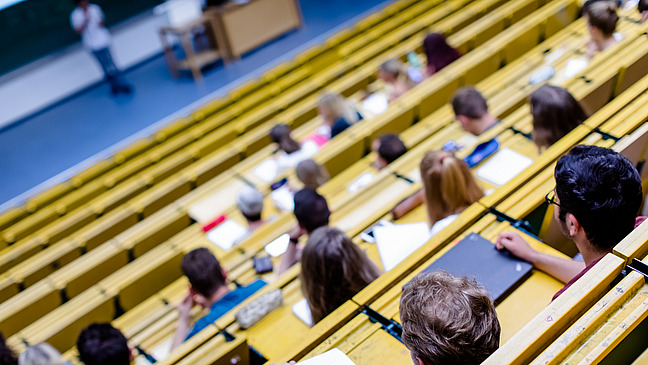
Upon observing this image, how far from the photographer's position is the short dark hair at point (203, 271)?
2811 mm

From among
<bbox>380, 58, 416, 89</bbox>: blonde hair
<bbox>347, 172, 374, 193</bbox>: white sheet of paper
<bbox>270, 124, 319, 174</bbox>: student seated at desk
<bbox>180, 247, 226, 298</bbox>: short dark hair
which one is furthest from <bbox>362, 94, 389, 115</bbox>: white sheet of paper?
<bbox>180, 247, 226, 298</bbox>: short dark hair

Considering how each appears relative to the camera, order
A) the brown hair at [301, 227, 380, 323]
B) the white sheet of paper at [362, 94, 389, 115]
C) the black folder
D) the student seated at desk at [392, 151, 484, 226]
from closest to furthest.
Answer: the black folder, the brown hair at [301, 227, 380, 323], the student seated at desk at [392, 151, 484, 226], the white sheet of paper at [362, 94, 389, 115]

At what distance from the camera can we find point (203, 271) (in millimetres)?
2807

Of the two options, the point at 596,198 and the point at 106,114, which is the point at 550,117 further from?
the point at 106,114

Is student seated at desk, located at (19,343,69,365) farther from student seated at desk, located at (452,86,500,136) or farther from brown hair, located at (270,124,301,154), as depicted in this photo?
student seated at desk, located at (452,86,500,136)

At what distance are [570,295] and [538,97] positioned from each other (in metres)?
1.54

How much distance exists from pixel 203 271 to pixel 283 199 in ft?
4.50

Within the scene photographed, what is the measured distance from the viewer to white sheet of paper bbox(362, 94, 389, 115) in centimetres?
526

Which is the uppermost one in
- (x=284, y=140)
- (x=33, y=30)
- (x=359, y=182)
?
(x=33, y=30)

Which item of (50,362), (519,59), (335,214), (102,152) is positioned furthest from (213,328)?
(102,152)

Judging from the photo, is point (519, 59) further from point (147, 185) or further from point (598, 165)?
point (598, 165)

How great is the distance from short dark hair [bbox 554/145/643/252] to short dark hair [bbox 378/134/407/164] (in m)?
2.07

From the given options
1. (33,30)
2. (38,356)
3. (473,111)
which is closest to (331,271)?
(38,356)

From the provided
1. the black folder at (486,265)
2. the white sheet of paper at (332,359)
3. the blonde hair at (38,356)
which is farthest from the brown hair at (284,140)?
the white sheet of paper at (332,359)
